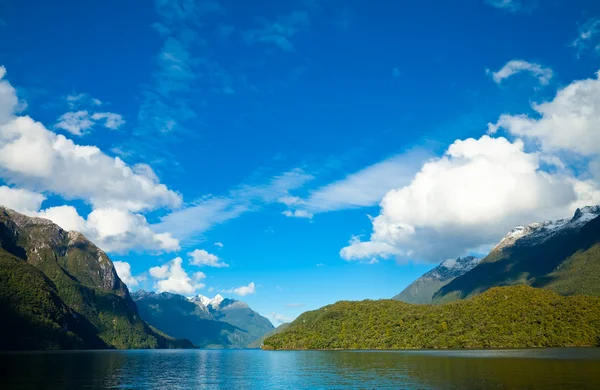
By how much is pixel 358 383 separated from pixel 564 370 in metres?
53.0

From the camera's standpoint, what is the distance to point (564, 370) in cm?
10375

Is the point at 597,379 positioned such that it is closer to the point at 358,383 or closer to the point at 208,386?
the point at 358,383

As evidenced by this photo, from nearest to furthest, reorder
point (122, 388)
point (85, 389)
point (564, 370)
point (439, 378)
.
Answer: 1. point (85, 389)
2. point (122, 388)
3. point (439, 378)
4. point (564, 370)

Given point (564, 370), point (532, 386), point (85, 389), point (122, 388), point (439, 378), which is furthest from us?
point (564, 370)

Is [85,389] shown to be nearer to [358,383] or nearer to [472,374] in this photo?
[358,383]

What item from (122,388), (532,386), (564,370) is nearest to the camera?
(532,386)

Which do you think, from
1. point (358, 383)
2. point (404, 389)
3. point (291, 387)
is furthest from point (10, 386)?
point (404, 389)

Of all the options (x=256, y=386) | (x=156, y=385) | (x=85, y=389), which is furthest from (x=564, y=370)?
(x=85, y=389)

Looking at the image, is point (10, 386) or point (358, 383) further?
point (358, 383)

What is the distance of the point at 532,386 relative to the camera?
252ft

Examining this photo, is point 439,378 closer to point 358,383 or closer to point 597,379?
point 358,383

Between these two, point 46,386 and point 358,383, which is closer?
point 46,386

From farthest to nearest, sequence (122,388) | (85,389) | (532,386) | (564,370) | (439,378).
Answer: (564,370) → (439,378) → (122,388) → (85,389) → (532,386)

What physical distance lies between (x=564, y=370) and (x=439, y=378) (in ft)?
113
